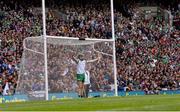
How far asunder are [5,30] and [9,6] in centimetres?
291

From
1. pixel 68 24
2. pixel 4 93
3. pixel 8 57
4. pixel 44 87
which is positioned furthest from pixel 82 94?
pixel 68 24

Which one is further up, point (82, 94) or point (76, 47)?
point (76, 47)

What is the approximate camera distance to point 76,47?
2277cm

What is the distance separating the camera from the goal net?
2145cm

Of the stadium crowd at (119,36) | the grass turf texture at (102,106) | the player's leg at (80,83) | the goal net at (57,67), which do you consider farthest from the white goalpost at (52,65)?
the grass turf texture at (102,106)

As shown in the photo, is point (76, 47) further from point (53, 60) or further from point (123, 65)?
point (123, 65)

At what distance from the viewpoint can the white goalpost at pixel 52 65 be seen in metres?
21.5

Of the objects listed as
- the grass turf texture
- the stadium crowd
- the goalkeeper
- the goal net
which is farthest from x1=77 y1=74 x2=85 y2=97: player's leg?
the grass turf texture

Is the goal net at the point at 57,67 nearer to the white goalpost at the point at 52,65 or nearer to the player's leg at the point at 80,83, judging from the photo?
the white goalpost at the point at 52,65

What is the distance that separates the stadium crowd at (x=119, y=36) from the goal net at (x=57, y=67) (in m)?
3.48

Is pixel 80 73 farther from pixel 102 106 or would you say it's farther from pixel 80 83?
pixel 102 106

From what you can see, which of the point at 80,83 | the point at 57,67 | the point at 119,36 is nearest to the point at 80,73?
the point at 80,83

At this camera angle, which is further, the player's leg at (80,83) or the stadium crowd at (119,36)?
the stadium crowd at (119,36)

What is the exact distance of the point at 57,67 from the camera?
22.2 metres
